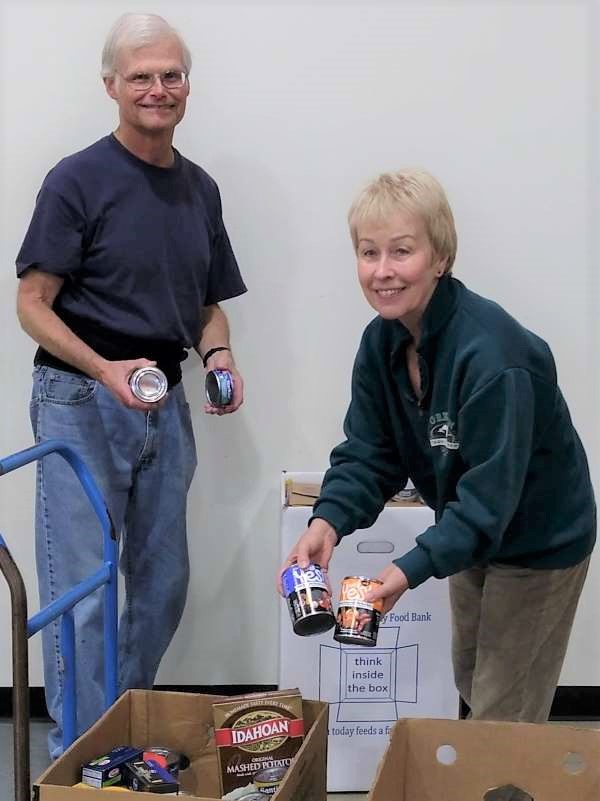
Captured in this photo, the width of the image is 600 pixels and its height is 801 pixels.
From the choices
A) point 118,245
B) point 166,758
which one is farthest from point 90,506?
A: point 166,758

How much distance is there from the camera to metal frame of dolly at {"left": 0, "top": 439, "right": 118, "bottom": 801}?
4.55 ft

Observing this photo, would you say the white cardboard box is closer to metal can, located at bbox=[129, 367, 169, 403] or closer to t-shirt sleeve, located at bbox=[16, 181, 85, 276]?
metal can, located at bbox=[129, 367, 169, 403]

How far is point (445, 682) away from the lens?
2.36m

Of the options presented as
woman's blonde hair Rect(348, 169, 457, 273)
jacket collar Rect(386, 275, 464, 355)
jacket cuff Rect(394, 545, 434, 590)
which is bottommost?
jacket cuff Rect(394, 545, 434, 590)

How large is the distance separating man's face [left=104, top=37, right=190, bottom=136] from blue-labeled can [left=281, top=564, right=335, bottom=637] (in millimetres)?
1083

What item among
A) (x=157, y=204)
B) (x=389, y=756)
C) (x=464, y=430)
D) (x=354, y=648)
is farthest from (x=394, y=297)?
(x=354, y=648)

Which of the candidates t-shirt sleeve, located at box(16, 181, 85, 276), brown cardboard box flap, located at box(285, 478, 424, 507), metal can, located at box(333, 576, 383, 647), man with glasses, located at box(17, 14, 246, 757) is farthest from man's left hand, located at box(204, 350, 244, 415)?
metal can, located at box(333, 576, 383, 647)

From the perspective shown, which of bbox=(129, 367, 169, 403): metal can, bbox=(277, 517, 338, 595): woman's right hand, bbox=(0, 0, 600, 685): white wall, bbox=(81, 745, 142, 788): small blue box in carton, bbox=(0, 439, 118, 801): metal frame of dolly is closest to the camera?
bbox=(0, 439, 118, 801): metal frame of dolly

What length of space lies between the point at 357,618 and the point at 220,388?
0.88m

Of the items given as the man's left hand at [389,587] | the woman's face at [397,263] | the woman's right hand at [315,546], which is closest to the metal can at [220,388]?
the woman's right hand at [315,546]

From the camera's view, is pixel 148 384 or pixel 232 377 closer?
pixel 148 384

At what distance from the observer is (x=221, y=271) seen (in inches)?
94.7

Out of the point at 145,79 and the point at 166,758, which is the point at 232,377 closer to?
the point at 145,79

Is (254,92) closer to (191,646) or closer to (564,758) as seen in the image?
(191,646)
